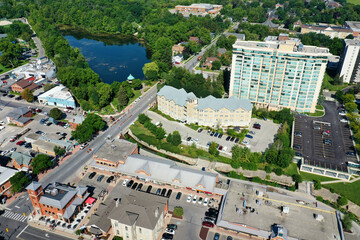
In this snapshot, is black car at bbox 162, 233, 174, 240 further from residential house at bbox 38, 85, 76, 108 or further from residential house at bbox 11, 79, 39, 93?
residential house at bbox 11, 79, 39, 93

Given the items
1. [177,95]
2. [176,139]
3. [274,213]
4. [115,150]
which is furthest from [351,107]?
[115,150]

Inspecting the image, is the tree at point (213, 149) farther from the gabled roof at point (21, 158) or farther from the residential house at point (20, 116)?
the residential house at point (20, 116)

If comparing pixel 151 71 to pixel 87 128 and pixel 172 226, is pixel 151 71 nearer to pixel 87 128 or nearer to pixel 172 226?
pixel 87 128

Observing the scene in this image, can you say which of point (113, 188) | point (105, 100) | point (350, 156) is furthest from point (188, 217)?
point (105, 100)

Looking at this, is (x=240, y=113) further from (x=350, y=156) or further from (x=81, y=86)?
(x=81, y=86)

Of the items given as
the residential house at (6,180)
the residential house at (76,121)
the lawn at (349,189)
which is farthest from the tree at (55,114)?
the lawn at (349,189)
